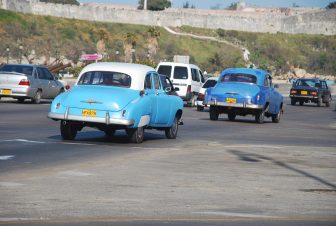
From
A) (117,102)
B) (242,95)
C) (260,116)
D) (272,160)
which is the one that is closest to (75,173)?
(117,102)

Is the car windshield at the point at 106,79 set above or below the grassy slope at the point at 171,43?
above

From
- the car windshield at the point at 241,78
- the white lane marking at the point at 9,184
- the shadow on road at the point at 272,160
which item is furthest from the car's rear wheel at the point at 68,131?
the car windshield at the point at 241,78

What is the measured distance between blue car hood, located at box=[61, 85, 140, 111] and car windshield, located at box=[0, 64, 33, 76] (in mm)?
19502

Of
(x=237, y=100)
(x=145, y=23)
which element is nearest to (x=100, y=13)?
(x=145, y=23)

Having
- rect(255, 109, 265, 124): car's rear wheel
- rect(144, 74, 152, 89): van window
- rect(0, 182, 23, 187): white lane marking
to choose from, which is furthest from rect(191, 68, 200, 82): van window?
rect(0, 182, 23, 187): white lane marking

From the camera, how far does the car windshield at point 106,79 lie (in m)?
20.3

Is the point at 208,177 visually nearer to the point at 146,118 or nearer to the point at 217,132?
the point at 146,118

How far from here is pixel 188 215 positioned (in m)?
10.6

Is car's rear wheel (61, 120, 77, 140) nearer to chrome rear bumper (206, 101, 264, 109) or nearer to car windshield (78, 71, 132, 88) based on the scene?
car windshield (78, 71, 132, 88)

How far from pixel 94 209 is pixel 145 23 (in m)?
141

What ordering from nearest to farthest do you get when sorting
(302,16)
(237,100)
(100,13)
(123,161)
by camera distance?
(123,161) < (237,100) < (100,13) < (302,16)

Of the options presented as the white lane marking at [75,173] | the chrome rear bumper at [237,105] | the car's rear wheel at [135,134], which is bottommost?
the chrome rear bumper at [237,105]

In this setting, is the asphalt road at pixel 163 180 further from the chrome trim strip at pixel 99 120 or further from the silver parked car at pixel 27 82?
the silver parked car at pixel 27 82

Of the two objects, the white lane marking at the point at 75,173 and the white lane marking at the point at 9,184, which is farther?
the white lane marking at the point at 75,173
